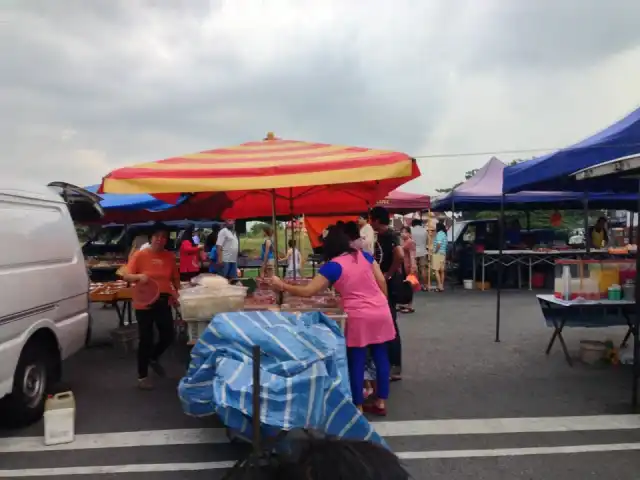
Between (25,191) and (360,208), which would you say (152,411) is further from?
(360,208)

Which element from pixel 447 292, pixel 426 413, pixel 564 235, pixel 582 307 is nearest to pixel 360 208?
pixel 582 307

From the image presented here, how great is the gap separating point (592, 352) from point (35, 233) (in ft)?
20.7

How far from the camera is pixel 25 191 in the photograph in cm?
515

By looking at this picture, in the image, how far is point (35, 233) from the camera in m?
5.13

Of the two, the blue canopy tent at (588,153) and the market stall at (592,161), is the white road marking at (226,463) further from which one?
the blue canopy tent at (588,153)

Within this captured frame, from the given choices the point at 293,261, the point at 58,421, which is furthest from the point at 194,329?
the point at 293,261

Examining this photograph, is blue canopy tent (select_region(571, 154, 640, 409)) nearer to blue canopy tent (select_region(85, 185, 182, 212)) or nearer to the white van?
the white van

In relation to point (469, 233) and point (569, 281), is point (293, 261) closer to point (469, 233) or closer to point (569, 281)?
point (569, 281)

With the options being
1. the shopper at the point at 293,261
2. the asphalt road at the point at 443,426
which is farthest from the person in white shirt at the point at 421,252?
the asphalt road at the point at 443,426

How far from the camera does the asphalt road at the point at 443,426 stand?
13.3 ft

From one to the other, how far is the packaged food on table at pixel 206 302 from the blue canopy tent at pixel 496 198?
9.97 meters

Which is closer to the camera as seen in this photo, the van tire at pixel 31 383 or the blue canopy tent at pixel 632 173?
the van tire at pixel 31 383

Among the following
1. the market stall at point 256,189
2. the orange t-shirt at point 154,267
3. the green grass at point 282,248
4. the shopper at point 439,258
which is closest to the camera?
the market stall at point 256,189

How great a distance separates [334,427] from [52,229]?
12.0 ft
